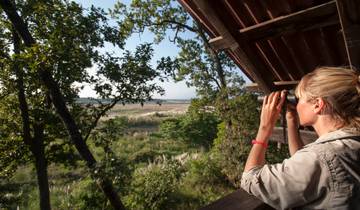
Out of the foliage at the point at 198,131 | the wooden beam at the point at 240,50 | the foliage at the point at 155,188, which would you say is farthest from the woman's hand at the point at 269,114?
the foliage at the point at 198,131

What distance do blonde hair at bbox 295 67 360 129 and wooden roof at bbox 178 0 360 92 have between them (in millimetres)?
570

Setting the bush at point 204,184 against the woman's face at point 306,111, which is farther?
the bush at point 204,184

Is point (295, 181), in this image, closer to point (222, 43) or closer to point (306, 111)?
point (306, 111)

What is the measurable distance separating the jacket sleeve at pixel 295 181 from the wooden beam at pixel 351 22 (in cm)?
100

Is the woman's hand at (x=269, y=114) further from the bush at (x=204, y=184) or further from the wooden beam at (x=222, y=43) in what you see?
the bush at (x=204, y=184)

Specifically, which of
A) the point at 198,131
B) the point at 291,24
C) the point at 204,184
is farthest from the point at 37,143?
the point at 198,131

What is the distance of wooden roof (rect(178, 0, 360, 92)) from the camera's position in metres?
2.10

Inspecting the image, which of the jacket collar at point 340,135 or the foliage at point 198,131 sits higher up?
the jacket collar at point 340,135

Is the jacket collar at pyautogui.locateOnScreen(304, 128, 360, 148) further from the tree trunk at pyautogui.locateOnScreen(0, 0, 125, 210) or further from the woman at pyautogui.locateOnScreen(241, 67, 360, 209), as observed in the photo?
the tree trunk at pyautogui.locateOnScreen(0, 0, 125, 210)

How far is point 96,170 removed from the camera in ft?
21.7

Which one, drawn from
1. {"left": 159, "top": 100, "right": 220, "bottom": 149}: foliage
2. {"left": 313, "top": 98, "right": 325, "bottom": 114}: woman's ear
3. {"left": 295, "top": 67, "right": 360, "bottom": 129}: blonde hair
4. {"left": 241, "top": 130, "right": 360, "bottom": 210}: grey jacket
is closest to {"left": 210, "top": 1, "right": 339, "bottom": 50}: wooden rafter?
{"left": 295, "top": 67, "right": 360, "bottom": 129}: blonde hair

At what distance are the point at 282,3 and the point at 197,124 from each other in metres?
28.4

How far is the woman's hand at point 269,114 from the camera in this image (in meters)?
1.63

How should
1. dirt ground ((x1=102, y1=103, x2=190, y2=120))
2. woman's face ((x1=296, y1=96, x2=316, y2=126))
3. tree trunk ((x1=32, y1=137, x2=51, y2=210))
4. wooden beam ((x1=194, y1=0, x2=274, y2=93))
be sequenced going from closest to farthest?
1. woman's face ((x1=296, y1=96, x2=316, y2=126))
2. wooden beam ((x1=194, y1=0, x2=274, y2=93))
3. tree trunk ((x1=32, y1=137, x2=51, y2=210))
4. dirt ground ((x1=102, y1=103, x2=190, y2=120))
